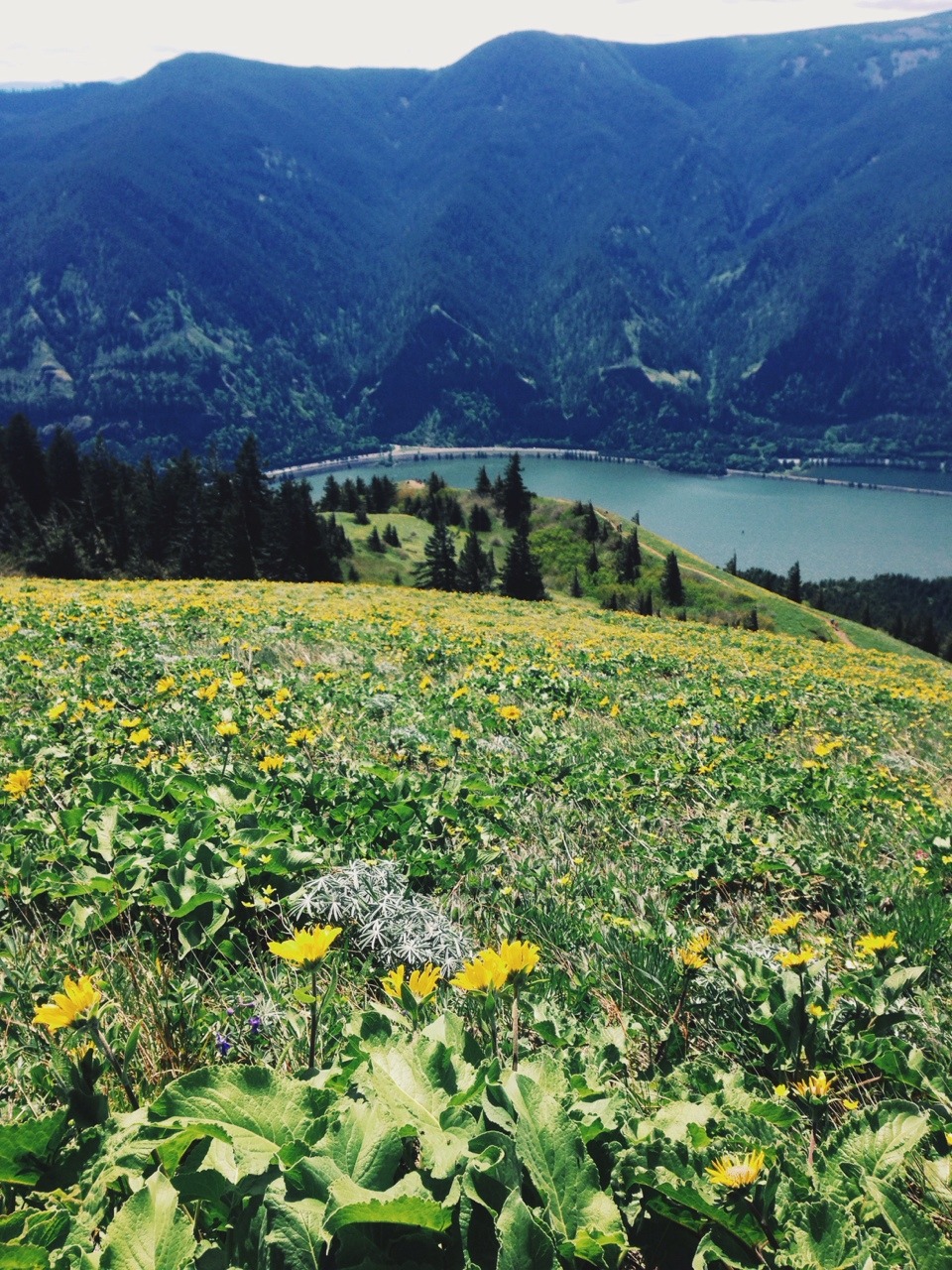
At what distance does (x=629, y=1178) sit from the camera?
1.71 metres

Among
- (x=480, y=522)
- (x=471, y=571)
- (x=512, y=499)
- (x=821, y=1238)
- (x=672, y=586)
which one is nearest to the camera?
(x=821, y=1238)

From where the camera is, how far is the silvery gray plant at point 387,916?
3162 millimetres

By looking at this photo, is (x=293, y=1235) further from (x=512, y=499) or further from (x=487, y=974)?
(x=512, y=499)

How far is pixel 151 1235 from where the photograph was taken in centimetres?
140

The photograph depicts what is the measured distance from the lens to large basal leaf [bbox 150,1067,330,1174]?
65.9 inches

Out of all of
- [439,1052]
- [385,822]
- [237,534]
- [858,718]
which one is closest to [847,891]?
[385,822]

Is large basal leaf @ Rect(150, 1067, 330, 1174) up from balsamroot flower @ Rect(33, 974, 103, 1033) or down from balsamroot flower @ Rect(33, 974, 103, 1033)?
down

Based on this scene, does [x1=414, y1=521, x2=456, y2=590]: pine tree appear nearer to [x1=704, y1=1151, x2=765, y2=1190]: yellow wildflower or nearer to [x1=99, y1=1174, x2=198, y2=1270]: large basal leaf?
[x1=704, y1=1151, x2=765, y2=1190]: yellow wildflower

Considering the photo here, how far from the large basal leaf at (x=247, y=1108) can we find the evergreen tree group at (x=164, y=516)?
68674 millimetres

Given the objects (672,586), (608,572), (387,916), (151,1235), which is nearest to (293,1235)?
(151,1235)

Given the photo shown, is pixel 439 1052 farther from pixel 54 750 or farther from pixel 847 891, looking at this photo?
pixel 54 750

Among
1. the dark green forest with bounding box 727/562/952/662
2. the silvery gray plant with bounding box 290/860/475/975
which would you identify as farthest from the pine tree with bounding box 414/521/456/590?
the silvery gray plant with bounding box 290/860/475/975

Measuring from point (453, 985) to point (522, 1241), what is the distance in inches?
54.1

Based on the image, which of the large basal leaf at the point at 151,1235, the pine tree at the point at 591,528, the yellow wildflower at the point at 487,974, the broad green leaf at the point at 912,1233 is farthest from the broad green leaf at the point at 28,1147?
the pine tree at the point at 591,528
